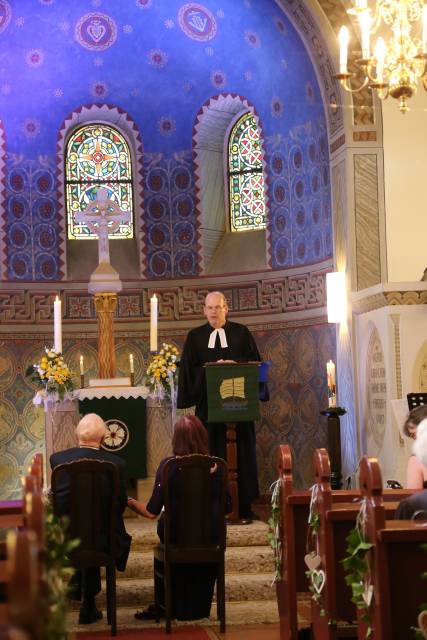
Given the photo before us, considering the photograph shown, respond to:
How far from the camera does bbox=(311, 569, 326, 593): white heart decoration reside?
5.67 m

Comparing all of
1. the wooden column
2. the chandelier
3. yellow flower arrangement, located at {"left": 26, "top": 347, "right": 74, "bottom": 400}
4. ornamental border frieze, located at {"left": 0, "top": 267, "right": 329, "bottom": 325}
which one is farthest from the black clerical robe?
the chandelier

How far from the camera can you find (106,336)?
38.7ft

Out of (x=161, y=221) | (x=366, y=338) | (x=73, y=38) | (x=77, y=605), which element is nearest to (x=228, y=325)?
(x=366, y=338)

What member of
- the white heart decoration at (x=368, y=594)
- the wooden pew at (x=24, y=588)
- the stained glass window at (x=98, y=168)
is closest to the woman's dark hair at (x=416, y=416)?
the white heart decoration at (x=368, y=594)

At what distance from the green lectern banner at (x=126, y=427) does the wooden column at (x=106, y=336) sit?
0.91m

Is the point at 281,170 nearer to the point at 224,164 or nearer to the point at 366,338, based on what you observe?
the point at 224,164

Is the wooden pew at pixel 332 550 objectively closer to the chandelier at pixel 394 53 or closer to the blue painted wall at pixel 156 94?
the chandelier at pixel 394 53

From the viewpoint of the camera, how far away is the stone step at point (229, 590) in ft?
27.2

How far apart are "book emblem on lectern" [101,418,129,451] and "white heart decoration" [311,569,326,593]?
16.5 feet

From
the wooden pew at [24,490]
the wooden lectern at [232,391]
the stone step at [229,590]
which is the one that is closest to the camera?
the wooden pew at [24,490]

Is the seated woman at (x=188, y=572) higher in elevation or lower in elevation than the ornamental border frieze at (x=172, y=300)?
lower

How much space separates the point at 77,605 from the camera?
813cm

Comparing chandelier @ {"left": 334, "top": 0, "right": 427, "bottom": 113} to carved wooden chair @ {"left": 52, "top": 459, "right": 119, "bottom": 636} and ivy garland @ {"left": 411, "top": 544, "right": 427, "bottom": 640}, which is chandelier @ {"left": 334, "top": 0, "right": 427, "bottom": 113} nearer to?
carved wooden chair @ {"left": 52, "top": 459, "right": 119, "bottom": 636}

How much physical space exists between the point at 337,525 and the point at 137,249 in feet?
31.3
